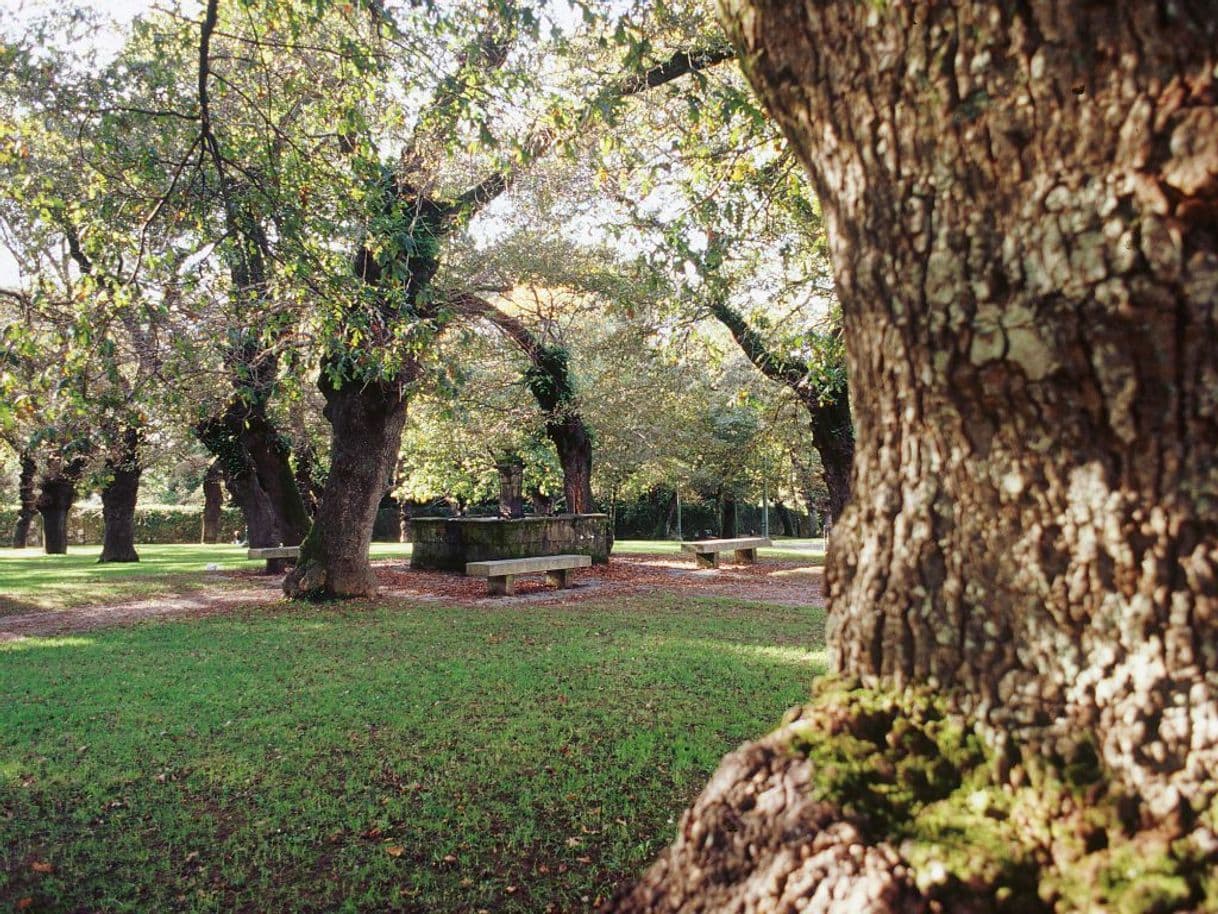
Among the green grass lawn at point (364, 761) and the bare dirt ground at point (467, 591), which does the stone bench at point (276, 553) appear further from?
the green grass lawn at point (364, 761)

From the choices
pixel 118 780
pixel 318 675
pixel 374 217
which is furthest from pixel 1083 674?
pixel 318 675

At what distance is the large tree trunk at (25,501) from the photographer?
26078mm

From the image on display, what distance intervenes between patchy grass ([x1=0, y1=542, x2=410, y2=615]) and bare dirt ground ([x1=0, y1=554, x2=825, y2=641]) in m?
0.67

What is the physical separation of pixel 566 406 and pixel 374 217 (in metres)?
10.9

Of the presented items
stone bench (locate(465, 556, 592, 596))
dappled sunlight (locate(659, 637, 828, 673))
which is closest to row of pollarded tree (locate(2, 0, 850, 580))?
stone bench (locate(465, 556, 592, 596))

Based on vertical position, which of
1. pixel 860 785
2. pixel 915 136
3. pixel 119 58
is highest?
pixel 119 58

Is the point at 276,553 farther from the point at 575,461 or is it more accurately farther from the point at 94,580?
the point at 575,461

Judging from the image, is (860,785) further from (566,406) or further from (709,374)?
(709,374)

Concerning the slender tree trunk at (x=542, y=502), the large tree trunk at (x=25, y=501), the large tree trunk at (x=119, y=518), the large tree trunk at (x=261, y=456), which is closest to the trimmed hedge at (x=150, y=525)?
the large tree trunk at (x=25, y=501)

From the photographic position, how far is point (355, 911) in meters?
3.07

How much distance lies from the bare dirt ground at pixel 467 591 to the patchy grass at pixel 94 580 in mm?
674

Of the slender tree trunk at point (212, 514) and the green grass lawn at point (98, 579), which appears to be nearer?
the green grass lawn at point (98, 579)

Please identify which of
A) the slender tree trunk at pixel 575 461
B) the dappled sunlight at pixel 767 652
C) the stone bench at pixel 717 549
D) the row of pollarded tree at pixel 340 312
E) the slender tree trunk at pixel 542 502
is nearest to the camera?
the row of pollarded tree at pixel 340 312

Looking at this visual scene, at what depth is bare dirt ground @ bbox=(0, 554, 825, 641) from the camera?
35.7ft
